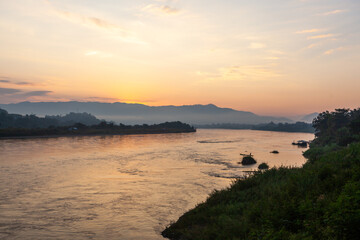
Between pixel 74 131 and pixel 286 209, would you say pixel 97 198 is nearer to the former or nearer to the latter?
pixel 286 209

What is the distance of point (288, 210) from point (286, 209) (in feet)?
0.39

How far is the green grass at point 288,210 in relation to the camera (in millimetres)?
9305

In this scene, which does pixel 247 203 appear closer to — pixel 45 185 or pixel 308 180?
pixel 308 180

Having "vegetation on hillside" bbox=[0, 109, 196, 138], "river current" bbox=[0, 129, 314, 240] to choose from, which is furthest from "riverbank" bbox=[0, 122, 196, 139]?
"river current" bbox=[0, 129, 314, 240]

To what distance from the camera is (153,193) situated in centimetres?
2802

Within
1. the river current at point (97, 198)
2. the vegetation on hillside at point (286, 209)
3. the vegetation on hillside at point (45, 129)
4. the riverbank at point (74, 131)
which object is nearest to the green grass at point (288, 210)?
the vegetation on hillside at point (286, 209)

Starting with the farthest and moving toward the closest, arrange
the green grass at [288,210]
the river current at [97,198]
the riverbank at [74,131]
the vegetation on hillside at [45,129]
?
the vegetation on hillside at [45,129] → the riverbank at [74,131] → the river current at [97,198] → the green grass at [288,210]

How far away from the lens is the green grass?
9305mm

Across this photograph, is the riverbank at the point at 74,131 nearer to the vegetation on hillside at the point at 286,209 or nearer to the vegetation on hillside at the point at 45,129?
the vegetation on hillside at the point at 45,129

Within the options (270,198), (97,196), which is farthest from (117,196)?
(270,198)

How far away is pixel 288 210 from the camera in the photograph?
474 inches

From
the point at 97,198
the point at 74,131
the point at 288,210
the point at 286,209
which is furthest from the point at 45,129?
the point at 288,210

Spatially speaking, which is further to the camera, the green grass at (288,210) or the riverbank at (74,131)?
the riverbank at (74,131)

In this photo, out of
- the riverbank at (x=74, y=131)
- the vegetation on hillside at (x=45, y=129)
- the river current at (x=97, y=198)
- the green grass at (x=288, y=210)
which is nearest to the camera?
the green grass at (x=288, y=210)
